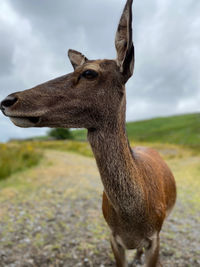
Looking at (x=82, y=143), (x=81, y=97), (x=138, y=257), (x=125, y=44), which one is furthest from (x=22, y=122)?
(x=82, y=143)

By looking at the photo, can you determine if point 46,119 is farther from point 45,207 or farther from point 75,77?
point 45,207

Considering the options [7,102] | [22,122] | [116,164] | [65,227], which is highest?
[7,102]

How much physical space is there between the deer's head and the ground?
3427mm

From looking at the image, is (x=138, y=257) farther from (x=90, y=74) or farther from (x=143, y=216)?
(x=90, y=74)

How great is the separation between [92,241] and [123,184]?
11.1 ft

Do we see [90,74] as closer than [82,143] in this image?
Yes

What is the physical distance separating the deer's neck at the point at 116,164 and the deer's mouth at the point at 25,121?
58 cm

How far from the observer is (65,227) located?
608 cm

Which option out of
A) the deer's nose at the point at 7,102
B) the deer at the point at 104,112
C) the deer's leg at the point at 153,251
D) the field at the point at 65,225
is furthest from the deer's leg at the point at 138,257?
the deer's nose at the point at 7,102

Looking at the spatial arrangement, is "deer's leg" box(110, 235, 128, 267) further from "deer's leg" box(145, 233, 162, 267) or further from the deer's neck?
the deer's neck

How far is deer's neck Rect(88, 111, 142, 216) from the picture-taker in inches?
100

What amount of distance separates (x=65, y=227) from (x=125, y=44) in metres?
5.08

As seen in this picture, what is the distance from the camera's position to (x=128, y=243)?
3.12m

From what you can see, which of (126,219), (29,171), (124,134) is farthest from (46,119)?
(29,171)
